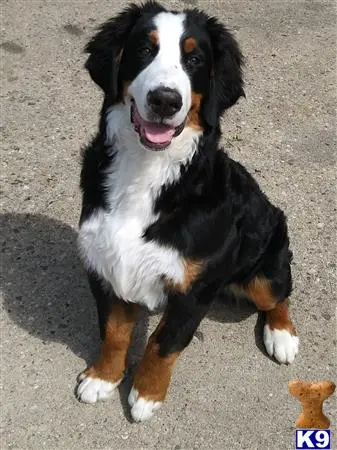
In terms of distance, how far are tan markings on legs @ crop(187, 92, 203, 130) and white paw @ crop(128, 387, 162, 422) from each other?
4.13ft

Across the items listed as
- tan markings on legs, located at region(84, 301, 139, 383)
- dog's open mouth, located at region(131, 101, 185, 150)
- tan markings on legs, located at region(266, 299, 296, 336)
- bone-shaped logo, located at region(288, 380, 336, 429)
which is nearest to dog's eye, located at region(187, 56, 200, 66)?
dog's open mouth, located at region(131, 101, 185, 150)

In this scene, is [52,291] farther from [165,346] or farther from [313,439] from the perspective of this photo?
[313,439]

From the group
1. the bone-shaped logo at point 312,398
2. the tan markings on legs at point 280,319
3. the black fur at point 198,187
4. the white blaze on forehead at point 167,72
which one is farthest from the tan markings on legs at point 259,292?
the white blaze on forehead at point 167,72

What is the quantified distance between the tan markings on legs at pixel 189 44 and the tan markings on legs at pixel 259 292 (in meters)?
1.22

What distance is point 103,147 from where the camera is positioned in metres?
2.66

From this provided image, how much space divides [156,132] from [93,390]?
1.29m

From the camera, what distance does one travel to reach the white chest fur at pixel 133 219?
256 centimetres

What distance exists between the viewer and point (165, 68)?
92.1 inches

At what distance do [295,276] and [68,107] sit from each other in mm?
2055

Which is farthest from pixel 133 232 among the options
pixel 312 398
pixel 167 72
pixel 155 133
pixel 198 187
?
pixel 312 398

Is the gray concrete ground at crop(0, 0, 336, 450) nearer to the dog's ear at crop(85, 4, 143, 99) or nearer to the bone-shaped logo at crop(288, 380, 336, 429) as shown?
the bone-shaped logo at crop(288, 380, 336, 429)

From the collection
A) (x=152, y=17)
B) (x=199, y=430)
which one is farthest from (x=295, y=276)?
(x=152, y=17)

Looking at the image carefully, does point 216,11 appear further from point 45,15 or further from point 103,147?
point 103,147

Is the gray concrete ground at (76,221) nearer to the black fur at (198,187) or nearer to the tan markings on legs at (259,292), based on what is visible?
the tan markings on legs at (259,292)
